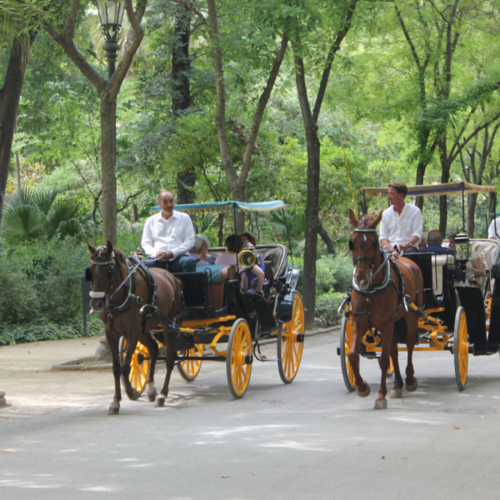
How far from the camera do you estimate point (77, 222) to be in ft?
66.9

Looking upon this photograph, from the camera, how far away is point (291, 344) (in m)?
10.9

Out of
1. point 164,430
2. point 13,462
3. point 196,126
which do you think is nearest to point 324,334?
point 196,126

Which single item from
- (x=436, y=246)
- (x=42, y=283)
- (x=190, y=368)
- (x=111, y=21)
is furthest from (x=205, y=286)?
(x=42, y=283)

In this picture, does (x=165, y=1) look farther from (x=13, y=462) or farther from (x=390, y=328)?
(x=13, y=462)

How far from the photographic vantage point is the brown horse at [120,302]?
786cm

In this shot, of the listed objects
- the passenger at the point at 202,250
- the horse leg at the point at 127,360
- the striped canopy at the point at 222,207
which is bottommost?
the horse leg at the point at 127,360

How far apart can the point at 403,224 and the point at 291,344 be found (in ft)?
8.68

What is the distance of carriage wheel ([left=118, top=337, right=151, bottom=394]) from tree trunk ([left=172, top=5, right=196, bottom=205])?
10.9 metres

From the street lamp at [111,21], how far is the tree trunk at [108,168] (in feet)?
2.40

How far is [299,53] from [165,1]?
7.27 m

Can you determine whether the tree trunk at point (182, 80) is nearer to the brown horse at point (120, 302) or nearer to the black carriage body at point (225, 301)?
the black carriage body at point (225, 301)

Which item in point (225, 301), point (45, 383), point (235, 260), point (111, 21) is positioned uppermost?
point (111, 21)

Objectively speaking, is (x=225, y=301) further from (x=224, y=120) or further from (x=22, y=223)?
(x=22, y=223)

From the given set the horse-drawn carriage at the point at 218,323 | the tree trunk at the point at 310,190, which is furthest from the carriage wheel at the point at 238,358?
the tree trunk at the point at 310,190
